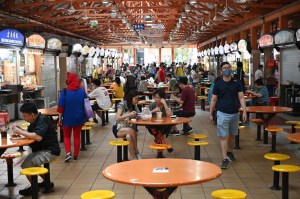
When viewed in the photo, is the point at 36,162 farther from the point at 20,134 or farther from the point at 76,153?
the point at 76,153

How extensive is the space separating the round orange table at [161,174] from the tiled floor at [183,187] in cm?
191

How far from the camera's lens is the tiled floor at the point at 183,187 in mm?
6520

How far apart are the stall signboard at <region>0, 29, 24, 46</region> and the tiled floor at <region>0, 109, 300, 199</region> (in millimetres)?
4577

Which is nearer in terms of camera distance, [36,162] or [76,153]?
[36,162]

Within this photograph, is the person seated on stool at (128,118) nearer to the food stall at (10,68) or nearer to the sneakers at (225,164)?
the sneakers at (225,164)

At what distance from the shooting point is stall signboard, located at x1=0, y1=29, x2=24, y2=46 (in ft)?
43.2

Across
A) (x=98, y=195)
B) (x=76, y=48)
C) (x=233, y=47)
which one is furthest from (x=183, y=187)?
(x=76, y=48)

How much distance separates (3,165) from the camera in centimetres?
850

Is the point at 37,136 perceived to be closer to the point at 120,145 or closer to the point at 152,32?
the point at 120,145

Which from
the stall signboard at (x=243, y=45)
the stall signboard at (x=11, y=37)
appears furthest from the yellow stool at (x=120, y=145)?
the stall signboard at (x=243, y=45)

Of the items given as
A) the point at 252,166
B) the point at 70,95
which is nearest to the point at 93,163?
the point at 70,95

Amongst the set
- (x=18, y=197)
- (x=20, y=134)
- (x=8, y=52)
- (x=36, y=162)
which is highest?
(x=8, y=52)

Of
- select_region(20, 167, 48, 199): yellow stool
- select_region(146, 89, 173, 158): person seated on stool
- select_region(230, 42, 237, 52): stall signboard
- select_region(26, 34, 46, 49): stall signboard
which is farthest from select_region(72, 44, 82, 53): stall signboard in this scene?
select_region(20, 167, 48, 199): yellow stool

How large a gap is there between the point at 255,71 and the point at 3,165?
42.0ft
